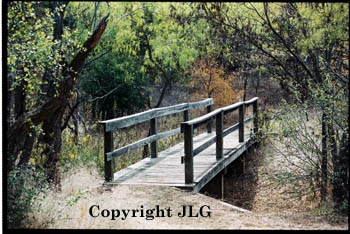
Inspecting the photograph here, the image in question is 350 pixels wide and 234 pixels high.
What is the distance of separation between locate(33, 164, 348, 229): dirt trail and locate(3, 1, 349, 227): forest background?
0.31m

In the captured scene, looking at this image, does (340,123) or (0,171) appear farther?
(340,123)

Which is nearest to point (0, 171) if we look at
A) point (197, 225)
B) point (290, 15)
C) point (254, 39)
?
point (197, 225)

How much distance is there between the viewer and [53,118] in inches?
247

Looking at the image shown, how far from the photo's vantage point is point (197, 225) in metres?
4.81

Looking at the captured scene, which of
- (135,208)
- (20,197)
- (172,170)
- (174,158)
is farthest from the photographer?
(174,158)

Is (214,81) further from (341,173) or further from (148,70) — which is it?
(341,173)

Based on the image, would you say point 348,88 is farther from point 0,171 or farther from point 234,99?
point 234,99

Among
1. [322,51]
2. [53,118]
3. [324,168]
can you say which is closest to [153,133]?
[53,118]

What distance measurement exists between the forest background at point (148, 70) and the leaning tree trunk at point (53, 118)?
1 centimetres

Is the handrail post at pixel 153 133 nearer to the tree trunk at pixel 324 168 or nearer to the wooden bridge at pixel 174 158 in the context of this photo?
the wooden bridge at pixel 174 158

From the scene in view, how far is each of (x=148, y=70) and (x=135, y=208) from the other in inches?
317

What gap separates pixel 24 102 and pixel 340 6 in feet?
15.0

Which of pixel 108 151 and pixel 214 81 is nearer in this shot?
pixel 108 151

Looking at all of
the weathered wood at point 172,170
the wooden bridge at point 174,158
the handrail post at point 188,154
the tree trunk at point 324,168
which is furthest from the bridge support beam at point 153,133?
the tree trunk at point 324,168
